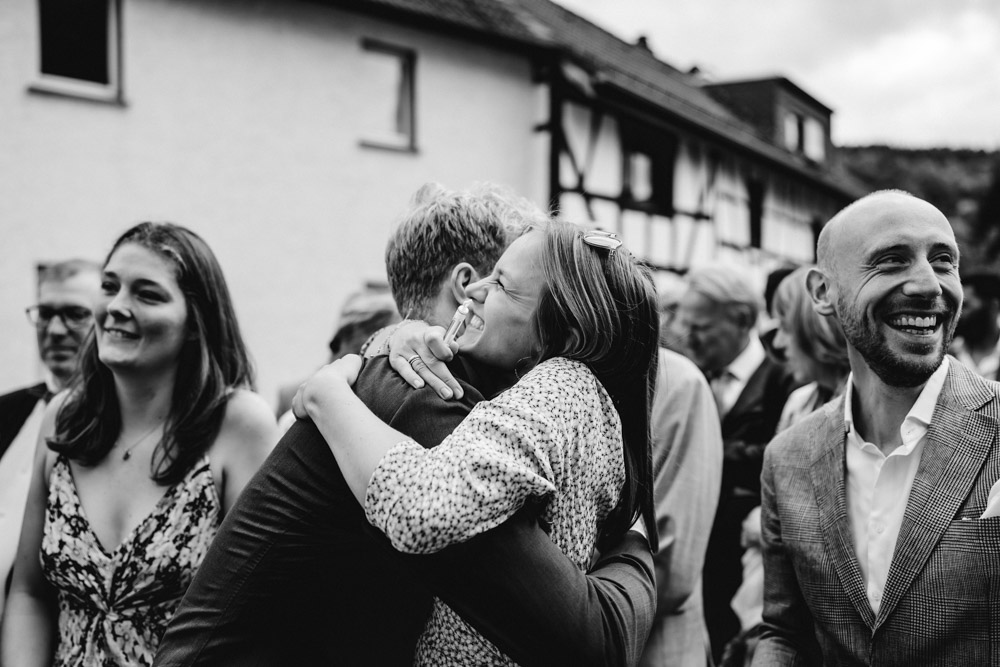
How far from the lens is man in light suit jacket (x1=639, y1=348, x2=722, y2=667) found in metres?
3.11

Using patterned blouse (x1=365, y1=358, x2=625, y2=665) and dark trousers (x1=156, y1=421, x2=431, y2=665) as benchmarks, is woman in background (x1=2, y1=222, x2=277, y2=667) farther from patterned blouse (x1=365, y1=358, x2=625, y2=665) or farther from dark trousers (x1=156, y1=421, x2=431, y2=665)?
patterned blouse (x1=365, y1=358, x2=625, y2=665)

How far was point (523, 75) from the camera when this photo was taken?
49.2 feet

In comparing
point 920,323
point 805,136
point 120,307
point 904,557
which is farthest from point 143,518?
point 805,136

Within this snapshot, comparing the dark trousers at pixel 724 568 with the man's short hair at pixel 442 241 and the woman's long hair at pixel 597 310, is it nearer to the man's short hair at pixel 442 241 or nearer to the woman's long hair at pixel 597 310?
the man's short hair at pixel 442 241

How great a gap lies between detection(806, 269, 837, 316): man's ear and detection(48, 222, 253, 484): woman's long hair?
184cm

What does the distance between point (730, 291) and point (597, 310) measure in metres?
3.54

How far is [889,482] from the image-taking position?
2.61 m

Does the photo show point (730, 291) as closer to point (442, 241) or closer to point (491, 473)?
point (442, 241)

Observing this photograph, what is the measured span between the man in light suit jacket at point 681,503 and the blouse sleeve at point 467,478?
1471mm

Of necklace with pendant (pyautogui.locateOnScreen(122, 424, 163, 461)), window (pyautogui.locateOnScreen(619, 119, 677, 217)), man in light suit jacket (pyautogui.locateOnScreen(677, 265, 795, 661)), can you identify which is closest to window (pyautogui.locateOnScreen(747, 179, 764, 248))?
window (pyautogui.locateOnScreen(619, 119, 677, 217))

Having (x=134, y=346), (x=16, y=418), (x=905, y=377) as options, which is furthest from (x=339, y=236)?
(x=905, y=377)

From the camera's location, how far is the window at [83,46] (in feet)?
35.3

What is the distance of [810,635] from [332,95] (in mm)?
11254

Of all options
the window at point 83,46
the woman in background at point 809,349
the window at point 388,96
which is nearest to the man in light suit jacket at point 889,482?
the woman in background at point 809,349
